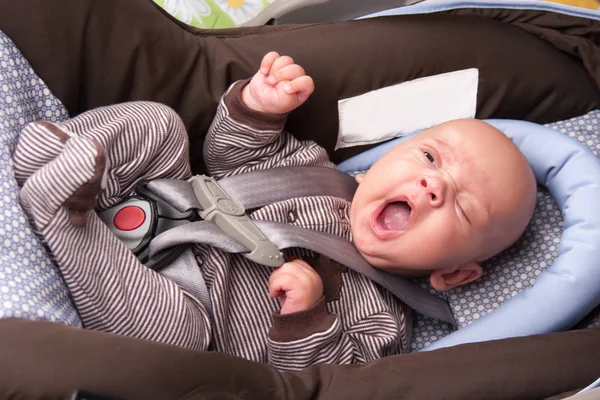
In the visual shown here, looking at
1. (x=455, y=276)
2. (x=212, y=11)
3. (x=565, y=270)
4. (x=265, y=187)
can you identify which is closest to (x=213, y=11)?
(x=212, y=11)

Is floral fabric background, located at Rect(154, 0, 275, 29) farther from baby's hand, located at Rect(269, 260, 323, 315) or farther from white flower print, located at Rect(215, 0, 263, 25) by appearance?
baby's hand, located at Rect(269, 260, 323, 315)

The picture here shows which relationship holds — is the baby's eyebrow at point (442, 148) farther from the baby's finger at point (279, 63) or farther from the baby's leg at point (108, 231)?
the baby's leg at point (108, 231)

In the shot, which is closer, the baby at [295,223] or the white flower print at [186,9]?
the baby at [295,223]

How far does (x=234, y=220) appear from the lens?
3.35 ft

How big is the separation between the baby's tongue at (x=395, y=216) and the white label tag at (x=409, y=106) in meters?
0.22

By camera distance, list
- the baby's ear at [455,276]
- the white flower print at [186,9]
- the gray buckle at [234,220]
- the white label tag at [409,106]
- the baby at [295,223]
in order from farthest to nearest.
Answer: the white flower print at [186,9]
the white label tag at [409,106]
the baby's ear at [455,276]
the gray buckle at [234,220]
the baby at [295,223]

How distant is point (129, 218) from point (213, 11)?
833 millimetres

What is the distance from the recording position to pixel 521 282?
1.11m

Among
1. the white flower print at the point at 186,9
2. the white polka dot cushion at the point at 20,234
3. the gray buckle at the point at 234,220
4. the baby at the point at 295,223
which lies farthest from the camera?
the white flower print at the point at 186,9

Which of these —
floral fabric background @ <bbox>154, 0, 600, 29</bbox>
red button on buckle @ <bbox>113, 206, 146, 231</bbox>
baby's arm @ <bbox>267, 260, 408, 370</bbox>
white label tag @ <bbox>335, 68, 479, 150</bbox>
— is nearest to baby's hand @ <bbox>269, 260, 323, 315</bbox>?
baby's arm @ <bbox>267, 260, 408, 370</bbox>

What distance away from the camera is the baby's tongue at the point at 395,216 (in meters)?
1.06

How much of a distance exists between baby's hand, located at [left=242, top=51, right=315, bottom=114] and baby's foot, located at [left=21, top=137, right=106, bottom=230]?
0.36m

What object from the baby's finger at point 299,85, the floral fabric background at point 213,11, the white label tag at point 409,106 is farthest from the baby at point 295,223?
the floral fabric background at point 213,11

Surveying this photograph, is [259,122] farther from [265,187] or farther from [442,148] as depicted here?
[442,148]
